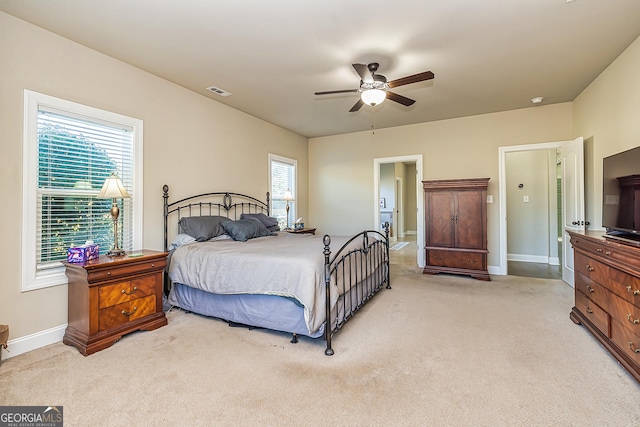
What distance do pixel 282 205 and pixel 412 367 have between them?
164 inches

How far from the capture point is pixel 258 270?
264cm

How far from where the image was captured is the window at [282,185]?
18.3ft

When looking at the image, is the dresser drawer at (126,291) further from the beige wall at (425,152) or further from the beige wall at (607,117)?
the beige wall at (607,117)

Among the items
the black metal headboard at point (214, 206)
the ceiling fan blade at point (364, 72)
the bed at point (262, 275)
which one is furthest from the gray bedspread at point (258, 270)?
the ceiling fan blade at point (364, 72)

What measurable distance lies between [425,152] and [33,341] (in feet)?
18.8

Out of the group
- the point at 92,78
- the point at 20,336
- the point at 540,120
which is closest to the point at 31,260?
the point at 20,336

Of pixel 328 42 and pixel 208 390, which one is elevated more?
pixel 328 42

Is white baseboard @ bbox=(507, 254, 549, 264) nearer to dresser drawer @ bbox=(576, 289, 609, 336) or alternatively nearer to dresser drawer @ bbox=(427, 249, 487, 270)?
dresser drawer @ bbox=(427, 249, 487, 270)

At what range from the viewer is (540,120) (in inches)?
185

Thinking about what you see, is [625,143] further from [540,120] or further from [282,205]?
[282,205]

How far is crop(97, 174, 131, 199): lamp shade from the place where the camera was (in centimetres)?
271

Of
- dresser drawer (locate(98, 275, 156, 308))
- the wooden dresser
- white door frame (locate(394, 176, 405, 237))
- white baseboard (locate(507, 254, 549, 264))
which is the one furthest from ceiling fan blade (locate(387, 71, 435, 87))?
white door frame (locate(394, 176, 405, 237))

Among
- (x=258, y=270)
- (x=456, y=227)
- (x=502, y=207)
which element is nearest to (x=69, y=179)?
(x=258, y=270)

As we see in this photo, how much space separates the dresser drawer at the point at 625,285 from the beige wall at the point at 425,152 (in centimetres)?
291
